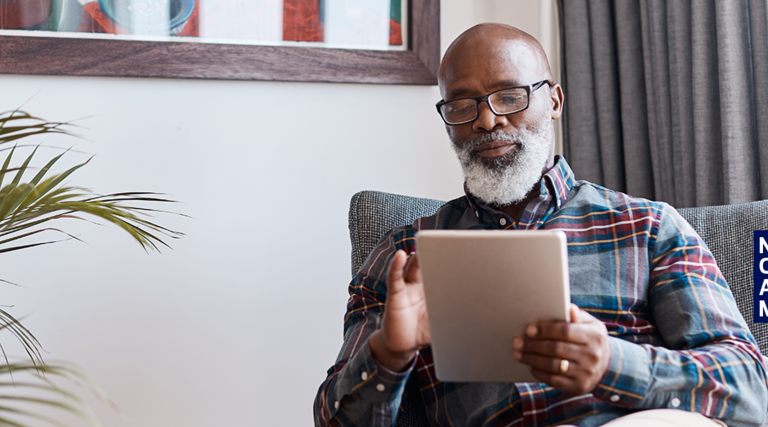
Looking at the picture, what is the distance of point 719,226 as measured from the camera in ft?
3.90

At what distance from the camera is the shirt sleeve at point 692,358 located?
813 millimetres

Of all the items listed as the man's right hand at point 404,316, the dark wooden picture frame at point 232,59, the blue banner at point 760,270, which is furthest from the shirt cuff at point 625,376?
the dark wooden picture frame at point 232,59

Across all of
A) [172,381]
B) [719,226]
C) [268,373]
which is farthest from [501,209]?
[172,381]

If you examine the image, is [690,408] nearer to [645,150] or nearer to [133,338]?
[645,150]

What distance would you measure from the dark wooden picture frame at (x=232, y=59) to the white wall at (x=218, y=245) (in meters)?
0.03

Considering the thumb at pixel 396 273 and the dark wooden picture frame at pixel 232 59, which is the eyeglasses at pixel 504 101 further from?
the dark wooden picture frame at pixel 232 59

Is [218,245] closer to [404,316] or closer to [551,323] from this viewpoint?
[404,316]

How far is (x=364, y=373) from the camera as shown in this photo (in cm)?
91

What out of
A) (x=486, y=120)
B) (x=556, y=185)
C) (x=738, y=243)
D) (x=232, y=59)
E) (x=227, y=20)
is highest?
(x=227, y=20)

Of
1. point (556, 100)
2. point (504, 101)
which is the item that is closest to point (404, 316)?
point (504, 101)

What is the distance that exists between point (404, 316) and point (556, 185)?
17.2 inches

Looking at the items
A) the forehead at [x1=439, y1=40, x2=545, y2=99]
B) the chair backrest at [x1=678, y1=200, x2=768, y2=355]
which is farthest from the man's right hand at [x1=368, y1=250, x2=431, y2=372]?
the chair backrest at [x1=678, y1=200, x2=768, y2=355]

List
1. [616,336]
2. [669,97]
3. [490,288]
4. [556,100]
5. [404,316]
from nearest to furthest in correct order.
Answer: [490,288] < [404,316] < [616,336] < [556,100] < [669,97]

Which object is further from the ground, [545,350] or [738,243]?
[738,243]
